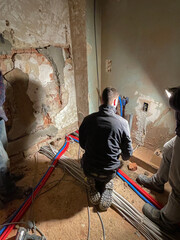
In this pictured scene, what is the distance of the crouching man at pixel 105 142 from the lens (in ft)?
4.59

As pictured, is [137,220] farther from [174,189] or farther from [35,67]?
[35,67]

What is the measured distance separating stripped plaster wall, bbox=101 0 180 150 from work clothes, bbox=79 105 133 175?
2.72 ft

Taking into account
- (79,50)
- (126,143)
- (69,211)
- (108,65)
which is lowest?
(69,211)

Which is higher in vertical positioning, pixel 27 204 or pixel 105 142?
pixel 105 142

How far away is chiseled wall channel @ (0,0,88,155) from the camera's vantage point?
179 centimetres

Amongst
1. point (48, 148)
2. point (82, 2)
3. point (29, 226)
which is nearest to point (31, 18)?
point (82, 2)

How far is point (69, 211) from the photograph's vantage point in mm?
1664

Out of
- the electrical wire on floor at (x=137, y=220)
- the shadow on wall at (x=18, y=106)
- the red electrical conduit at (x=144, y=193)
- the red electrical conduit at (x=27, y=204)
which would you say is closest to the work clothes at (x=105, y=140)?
the electrical wire on floor at (x=137, y=220)

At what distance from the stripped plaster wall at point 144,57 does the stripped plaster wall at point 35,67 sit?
670 millimetres

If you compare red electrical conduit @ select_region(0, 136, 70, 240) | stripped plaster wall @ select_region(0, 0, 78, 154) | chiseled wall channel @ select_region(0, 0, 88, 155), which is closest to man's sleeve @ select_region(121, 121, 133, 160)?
red electrical conduit @ select_region(0, 136, 70, 240)

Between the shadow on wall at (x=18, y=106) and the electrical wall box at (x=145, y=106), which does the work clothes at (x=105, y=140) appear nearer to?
the electrical wall box at (x=145, y=106)

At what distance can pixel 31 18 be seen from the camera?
1873 millimetres

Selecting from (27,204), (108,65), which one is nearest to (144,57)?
(108,65)

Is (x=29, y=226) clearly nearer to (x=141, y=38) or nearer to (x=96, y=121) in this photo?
(x=96, y=121)
